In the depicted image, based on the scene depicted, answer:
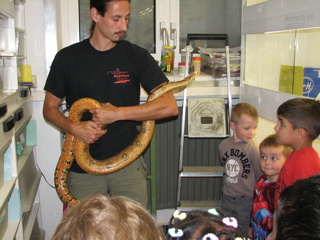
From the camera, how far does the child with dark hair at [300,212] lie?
2.52 feet

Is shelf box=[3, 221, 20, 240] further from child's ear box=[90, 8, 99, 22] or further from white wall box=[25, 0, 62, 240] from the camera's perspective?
child's ear box=[90, 8, 99, 22]

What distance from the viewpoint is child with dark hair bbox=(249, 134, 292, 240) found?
84.0 inches

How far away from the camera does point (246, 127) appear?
2.62 m

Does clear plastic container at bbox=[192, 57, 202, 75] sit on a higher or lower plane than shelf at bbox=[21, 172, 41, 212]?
higher

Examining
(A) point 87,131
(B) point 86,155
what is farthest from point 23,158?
(A) point 87,131

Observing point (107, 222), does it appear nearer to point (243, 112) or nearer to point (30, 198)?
point (30, 198)

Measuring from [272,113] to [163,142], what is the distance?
1170mm

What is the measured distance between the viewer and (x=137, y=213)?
77 cm

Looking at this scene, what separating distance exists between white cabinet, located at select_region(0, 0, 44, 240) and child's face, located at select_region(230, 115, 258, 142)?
1469 millimetres

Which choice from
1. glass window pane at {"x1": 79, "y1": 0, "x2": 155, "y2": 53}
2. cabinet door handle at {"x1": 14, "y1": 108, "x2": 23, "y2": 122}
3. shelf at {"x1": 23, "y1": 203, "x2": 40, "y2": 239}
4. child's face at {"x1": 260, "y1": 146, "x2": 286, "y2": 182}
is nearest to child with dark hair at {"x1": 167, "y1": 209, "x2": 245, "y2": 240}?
child's face at {"x1": 260, "y1": 146, "x2": 286, "y2": 182}

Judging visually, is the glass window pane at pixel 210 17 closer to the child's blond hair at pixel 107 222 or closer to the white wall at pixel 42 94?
the white wall at pixel 42 94

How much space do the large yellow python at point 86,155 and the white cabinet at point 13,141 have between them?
25 cm

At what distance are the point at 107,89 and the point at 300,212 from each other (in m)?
1.44

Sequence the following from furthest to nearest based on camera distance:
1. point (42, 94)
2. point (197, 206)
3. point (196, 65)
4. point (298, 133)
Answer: point (196, 65) < point (197, 206) < point (42, 94) < point (298, 133)
